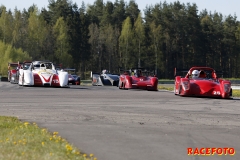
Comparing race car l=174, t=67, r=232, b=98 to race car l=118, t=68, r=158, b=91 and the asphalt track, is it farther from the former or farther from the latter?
race car l=118, t=68, r=158, b=91

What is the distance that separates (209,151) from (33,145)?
2.70 m

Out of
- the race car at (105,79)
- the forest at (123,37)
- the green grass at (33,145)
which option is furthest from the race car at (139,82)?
the forest at (123,37)

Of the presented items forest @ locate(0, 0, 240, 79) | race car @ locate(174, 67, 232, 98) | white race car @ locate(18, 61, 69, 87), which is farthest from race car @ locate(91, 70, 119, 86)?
forest @ locate(0, 0, 240, 79)

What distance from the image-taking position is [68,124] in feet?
39.9

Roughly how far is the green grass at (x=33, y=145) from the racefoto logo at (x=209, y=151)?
1.61 meters

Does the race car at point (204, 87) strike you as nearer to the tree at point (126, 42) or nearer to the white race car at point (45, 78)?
the white race car at point (45, 78)

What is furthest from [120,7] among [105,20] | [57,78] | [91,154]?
[91,154]

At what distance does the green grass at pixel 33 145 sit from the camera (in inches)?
325

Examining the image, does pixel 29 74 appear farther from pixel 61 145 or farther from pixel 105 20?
pixel 105 20

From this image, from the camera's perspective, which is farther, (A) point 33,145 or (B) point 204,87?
(B) point 204,87

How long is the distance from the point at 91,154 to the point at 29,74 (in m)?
22.9

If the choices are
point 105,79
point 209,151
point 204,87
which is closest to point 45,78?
point 204,87

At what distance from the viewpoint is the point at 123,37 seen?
108m

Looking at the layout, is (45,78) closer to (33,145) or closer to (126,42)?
(33,145)
